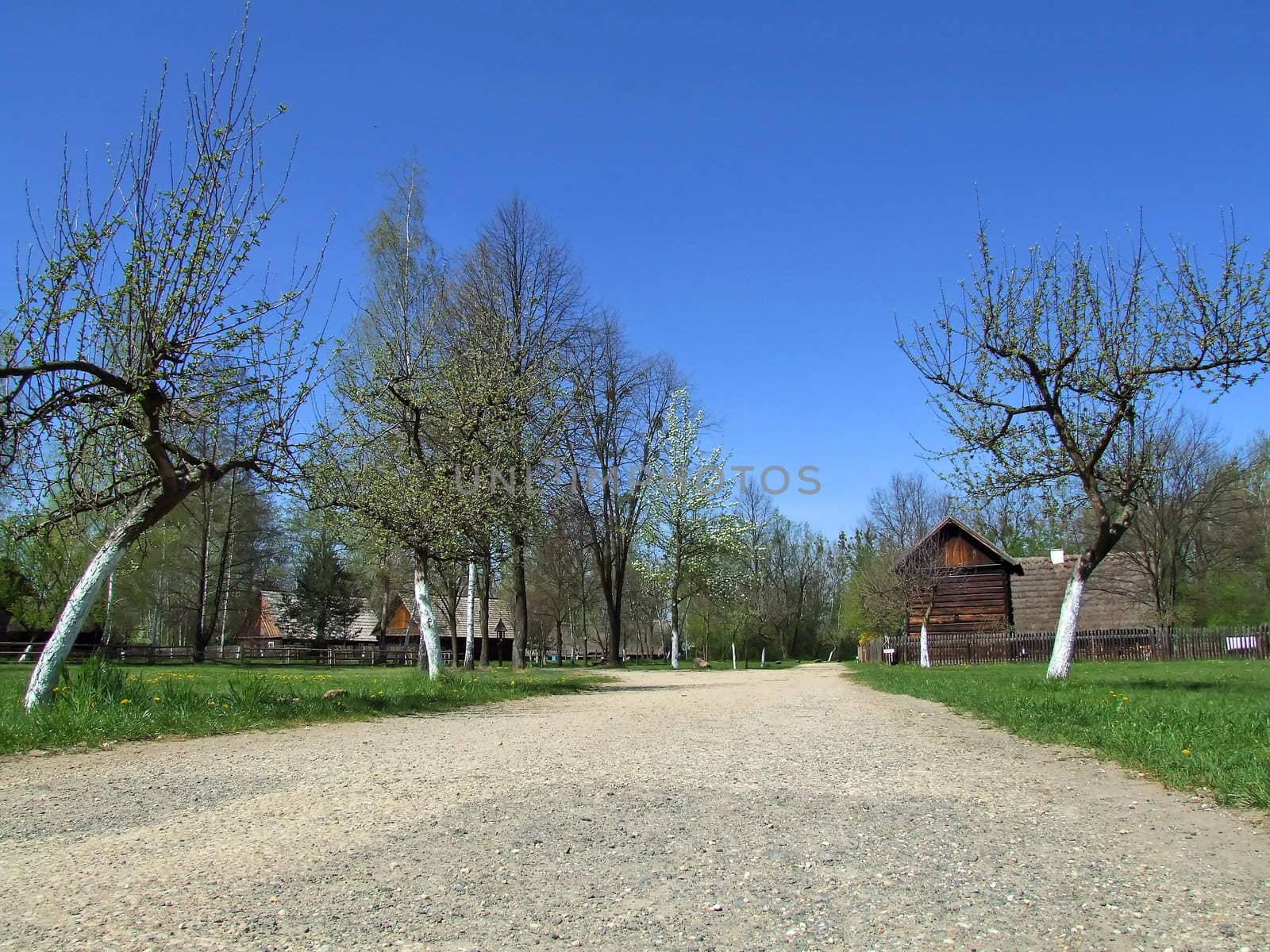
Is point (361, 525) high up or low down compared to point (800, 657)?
up

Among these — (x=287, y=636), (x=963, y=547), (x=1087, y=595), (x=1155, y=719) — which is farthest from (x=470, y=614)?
(x=287, y=636)

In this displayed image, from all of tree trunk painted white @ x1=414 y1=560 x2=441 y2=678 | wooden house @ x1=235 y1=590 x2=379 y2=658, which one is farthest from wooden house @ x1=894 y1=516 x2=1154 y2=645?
wooden house @ x1=235 y1=590 x2=379 y2=658

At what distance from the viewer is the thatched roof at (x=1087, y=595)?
44.3 m

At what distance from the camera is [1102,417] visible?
15.5 metres

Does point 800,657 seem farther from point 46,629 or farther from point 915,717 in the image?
point 915,717

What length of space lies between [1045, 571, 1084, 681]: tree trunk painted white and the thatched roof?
30144mm

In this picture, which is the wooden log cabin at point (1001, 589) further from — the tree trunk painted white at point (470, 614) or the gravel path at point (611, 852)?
the gravel path at point (611, 852)

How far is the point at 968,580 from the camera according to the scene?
142 ft

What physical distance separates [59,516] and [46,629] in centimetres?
3776

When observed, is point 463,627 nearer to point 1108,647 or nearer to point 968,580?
point 968,580

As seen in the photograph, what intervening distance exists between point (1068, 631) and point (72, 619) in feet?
49.9

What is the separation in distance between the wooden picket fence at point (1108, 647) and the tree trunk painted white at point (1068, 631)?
748 inches

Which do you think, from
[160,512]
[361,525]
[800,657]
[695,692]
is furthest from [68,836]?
[800,657]

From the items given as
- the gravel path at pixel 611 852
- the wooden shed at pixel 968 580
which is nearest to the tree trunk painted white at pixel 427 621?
the gravel path at pixel 611 852
